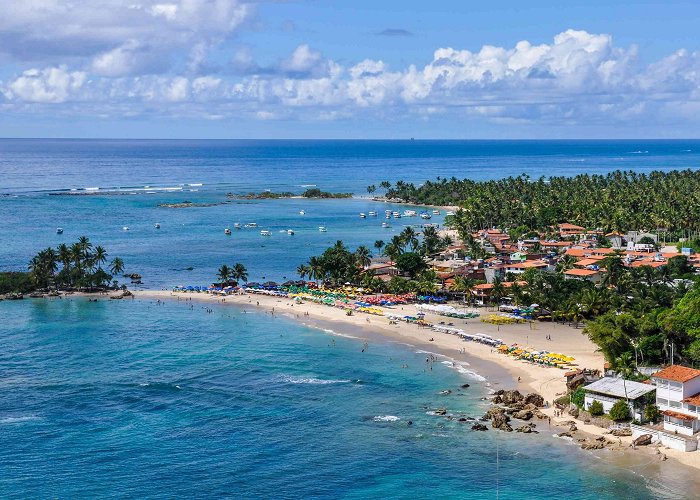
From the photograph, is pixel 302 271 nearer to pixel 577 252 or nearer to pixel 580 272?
pixel 580 272

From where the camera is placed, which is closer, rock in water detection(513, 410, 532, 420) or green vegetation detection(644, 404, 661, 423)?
green vegetation detection(644, 404, 661, 423)

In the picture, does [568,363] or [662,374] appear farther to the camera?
[568,363]

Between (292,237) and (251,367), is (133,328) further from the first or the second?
(292,237)

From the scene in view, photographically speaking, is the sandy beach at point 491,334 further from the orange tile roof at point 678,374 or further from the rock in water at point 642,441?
the orange tile roof at point 678,374

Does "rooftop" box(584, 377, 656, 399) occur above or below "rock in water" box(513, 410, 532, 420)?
above

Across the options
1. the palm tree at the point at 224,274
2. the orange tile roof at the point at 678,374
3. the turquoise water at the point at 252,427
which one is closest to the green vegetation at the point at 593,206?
the palm tree at the point at 224,274

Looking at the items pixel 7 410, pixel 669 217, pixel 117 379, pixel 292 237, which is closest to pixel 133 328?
pixel 117 379

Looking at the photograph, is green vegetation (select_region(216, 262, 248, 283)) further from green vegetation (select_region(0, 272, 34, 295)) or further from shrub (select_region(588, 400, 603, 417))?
shrub (select_region(588, 400, 603, 417))

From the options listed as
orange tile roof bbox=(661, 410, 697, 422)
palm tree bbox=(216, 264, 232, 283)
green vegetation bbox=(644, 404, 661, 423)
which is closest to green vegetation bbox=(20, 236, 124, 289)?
palm tree bbox=(216, 264, 232, 283)
